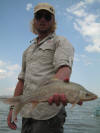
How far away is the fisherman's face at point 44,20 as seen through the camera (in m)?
4.48

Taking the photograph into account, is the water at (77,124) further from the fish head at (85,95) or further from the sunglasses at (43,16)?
the fish head at (85,95)

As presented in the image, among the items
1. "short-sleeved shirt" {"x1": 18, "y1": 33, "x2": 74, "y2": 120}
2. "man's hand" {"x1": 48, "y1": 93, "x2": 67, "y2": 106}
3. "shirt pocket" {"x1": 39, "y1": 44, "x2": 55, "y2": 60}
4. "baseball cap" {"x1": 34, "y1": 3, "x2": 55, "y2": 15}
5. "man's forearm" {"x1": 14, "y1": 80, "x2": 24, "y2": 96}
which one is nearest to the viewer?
"man's hand" {"x1": 48, "y1": 93, "x2": 67, "y2": 106}

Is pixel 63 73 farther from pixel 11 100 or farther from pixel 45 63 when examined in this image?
pixel 11 100

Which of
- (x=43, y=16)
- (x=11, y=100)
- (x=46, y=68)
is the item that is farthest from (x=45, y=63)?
(x=43, y=16)

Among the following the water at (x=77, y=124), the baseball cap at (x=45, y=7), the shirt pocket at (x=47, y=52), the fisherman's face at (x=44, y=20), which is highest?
the baseball cap at (x=45, y=7)

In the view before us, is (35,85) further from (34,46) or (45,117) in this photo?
(34,46)

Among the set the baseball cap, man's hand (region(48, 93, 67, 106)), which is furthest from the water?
man's hand (region(48, 93, 67, 106))

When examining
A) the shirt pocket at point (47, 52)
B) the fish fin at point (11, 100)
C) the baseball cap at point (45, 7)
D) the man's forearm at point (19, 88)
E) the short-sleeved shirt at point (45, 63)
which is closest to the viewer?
the fish fin at point (11, 100)

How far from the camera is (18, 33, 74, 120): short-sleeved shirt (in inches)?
145

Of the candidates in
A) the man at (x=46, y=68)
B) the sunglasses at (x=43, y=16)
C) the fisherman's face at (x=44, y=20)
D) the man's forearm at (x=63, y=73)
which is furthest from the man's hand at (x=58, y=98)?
the sunglasses at (x=43, y=16)

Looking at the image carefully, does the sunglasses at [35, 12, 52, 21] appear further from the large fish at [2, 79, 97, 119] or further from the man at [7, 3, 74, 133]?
the large fish at [2, 79, 97, 119]

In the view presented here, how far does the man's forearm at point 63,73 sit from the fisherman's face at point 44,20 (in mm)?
1331

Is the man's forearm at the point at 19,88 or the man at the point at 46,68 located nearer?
the man at the point at 46,68

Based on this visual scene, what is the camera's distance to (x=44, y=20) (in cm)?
447
